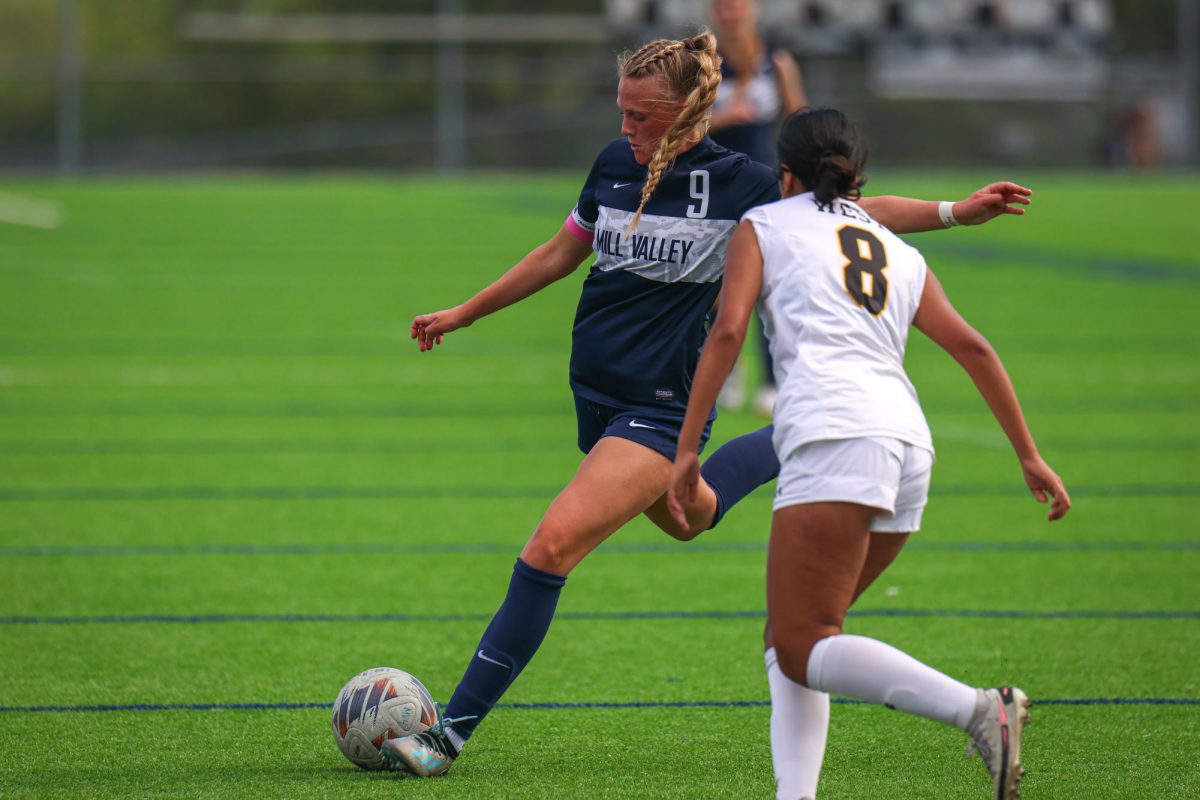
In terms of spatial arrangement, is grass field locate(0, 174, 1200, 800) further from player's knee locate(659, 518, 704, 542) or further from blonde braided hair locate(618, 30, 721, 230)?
blonde braided hair locate(618, 30, 721, 230)

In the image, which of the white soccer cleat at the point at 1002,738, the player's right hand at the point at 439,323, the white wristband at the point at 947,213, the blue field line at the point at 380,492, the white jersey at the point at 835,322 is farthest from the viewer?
the blue field line at the point at 380,492

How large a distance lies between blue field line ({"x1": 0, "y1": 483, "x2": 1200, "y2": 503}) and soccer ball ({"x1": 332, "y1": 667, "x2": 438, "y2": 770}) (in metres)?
3.91

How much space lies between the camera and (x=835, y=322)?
3430 mm

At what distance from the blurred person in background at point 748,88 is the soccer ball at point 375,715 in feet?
17.3

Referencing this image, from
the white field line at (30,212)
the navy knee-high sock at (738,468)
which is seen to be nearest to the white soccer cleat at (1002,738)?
the navy knee-high sock at (738,468)

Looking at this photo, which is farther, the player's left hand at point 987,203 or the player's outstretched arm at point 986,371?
the player's left hand at point 987,203

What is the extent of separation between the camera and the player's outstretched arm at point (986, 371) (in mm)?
3477

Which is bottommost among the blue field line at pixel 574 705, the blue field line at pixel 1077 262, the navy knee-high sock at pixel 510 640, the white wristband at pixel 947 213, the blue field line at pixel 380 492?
the blue field line at pixel 1077 262

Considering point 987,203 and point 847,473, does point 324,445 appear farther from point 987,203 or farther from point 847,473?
point 847,473

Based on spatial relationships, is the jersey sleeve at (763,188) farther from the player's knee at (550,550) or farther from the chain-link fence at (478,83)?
the chain-link fence at (478,83)

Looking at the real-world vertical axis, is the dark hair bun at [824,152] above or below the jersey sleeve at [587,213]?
above

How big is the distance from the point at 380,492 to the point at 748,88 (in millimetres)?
3126

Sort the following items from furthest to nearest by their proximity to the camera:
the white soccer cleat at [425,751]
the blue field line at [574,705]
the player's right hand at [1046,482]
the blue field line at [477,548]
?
1. the blue field line at [477,548]
2. the blue field line at [574,705]
3. the white soccer cleat at [425,751]
4. the player's right hand at [1046,482]

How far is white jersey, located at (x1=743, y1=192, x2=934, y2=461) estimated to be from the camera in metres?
3.38
